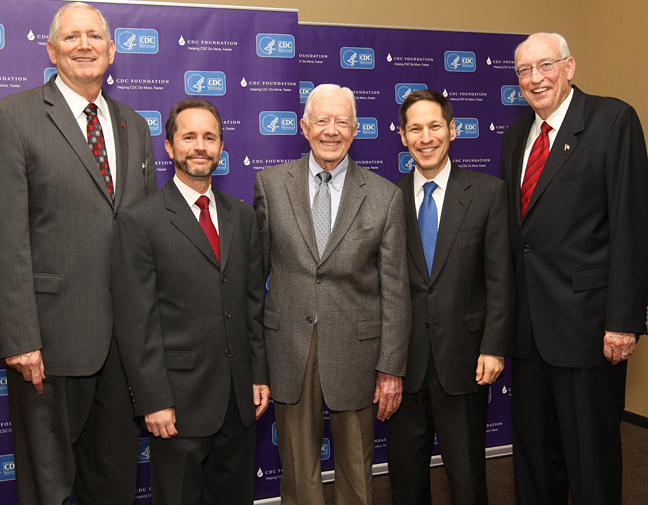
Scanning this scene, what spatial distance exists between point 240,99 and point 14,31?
1.18 metres

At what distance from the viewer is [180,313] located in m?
1.92

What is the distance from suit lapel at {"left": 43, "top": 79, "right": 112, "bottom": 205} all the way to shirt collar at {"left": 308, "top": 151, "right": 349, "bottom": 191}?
0.83m

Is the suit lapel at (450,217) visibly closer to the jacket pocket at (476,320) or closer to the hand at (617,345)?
the jacket pocket at (476,320)

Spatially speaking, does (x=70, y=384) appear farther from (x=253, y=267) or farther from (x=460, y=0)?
(x=460, y=0)

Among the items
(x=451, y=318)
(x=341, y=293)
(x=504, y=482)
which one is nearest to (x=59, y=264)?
(x=341, y=293)

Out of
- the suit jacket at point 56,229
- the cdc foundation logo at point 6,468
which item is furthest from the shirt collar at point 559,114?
the cdc foundation logo at point 6,468

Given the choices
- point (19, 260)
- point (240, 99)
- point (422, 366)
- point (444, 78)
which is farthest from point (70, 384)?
point (444, 78)

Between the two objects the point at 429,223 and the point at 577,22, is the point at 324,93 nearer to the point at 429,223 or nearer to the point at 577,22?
the point at 429,223

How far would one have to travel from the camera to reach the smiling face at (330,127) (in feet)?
7.10

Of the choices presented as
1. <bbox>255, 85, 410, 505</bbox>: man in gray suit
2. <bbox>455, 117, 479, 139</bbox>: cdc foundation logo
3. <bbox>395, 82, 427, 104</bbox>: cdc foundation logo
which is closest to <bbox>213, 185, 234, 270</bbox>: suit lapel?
<bbox>255, 85, 410, 505</bbox>: man in gray suit

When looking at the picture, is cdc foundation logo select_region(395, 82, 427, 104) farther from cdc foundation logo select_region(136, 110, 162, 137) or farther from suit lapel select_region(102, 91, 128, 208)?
suit lapel select_region(102, 91, 128, 208)

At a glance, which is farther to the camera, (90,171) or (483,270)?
(483,270)

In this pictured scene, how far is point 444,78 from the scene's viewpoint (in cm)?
363

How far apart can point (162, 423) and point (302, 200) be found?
1.00 metres
